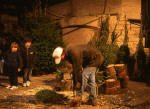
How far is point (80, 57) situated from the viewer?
495 cm

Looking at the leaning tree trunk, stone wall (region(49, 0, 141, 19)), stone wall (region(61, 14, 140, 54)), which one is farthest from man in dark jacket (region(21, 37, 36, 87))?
the leaning tree trunk

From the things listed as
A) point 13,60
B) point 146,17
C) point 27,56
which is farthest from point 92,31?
point 13,60

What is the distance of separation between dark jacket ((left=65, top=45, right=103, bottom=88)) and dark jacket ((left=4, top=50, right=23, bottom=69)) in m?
2.98

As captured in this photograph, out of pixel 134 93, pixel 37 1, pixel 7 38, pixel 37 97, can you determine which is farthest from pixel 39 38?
pixel 134 93

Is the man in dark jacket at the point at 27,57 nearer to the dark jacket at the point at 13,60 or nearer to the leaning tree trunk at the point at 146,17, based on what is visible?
the dark jacket at the point at 13,60

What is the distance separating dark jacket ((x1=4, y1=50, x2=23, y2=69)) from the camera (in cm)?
741

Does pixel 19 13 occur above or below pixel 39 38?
above

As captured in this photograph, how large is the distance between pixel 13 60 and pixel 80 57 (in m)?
→ 3.31

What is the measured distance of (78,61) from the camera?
4.88 metres

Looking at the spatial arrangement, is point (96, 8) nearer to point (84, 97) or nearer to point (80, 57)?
point (84, 97)

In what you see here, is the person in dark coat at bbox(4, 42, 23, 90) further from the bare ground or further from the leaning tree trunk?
the leaning tree trunk

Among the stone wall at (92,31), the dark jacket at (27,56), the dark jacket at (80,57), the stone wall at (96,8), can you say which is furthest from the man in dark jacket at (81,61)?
the stone wall at (96,8)

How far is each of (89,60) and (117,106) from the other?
4.68 feet

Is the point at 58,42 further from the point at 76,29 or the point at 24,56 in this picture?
the point at 24,56
